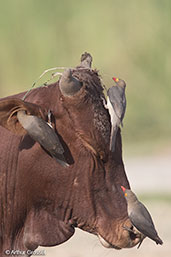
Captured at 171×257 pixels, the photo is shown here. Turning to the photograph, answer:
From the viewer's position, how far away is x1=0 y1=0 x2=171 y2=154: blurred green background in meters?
22.7

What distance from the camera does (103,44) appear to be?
931 inches

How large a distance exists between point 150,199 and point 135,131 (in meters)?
7.59

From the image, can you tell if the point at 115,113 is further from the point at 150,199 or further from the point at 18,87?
the point at 18,87

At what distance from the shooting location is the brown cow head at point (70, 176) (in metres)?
4.14

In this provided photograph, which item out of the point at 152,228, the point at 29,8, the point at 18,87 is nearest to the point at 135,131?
the point at 18,87

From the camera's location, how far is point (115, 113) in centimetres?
420

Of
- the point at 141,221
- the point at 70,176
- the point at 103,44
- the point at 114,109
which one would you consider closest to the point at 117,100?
the point at 114,109

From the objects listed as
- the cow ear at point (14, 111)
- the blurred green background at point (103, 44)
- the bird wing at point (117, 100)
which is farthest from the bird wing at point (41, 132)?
the blurred green background at point (103, 44)

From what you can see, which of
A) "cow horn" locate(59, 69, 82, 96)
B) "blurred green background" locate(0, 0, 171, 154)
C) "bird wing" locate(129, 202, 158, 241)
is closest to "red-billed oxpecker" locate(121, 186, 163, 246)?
"bird wing" locate(129, 202, 158, 241)

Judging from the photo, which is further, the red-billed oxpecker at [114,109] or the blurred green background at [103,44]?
the blurred green background at [103,44]

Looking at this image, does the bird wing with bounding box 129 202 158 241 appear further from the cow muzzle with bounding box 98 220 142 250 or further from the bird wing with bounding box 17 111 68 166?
the bird wing with bounding box 17 111 68 166

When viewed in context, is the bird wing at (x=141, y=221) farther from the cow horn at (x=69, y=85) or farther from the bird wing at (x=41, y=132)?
the cow horn at (x=69, y=85)

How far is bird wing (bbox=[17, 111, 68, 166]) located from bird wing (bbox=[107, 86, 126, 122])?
0.44 metres

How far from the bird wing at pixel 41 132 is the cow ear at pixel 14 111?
0.15 ft
